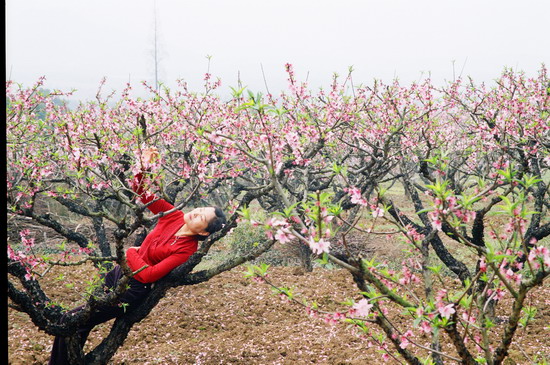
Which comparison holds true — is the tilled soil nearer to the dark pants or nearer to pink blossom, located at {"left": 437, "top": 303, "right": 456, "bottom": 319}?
the dark pants

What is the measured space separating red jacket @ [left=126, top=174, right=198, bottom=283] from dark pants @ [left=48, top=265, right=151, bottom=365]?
0.19 metres

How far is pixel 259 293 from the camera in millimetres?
7348

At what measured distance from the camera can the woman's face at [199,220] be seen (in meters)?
4.19

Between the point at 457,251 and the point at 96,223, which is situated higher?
the point at 96,223

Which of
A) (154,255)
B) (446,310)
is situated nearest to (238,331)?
(154,255)

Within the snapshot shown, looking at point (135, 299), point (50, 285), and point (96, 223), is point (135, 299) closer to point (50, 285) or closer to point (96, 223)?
point (96, 223)

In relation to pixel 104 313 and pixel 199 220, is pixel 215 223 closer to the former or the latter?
pixel 199 220

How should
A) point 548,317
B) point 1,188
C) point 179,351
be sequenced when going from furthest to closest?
point 548,317 < point 179,351 < point 1,188

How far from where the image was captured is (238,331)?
5.89 meters

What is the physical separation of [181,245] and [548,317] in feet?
18.0

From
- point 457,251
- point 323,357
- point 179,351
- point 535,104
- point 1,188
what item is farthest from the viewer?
point 457,251

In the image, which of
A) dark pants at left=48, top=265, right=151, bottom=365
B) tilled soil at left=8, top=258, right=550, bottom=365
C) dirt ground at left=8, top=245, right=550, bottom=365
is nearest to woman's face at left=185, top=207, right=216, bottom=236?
dark pants at left=48, top=265, right=151, bottom=365

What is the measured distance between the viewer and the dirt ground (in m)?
4.94

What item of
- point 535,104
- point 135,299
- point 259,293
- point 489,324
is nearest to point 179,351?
point 135,299
